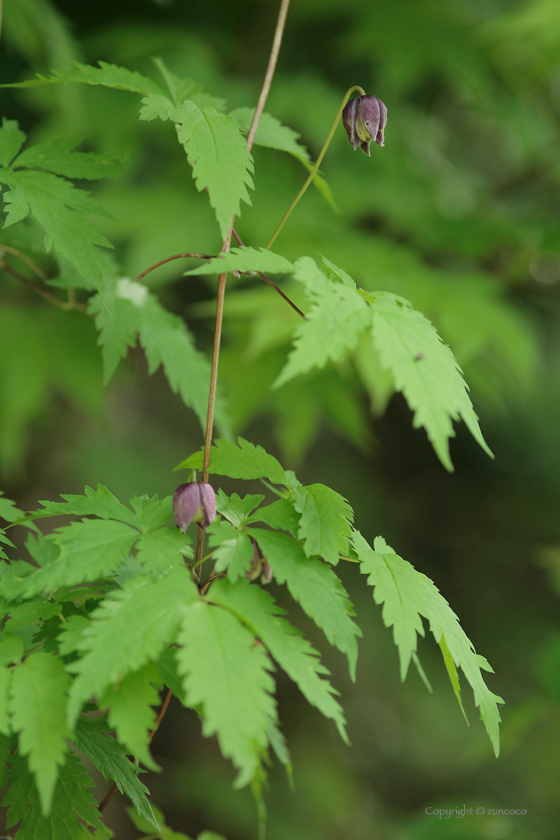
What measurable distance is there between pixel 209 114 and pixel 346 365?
1084 millimetres

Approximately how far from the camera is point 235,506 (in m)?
0.63

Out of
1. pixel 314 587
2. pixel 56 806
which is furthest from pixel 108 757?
pixel 314 587

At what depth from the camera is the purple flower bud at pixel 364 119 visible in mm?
701

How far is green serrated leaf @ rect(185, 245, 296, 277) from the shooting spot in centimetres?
51

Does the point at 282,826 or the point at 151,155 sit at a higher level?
the point at 151,155

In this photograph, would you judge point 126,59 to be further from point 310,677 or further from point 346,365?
point 310,677

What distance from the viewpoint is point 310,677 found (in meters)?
0.48

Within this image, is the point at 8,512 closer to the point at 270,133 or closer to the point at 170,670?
the point at 170,670

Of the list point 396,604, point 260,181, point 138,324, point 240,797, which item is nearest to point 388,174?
point 260,181

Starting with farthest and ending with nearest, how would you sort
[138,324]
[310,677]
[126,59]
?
[126,59]
[138,324]
[310,677]

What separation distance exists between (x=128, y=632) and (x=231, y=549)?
0.35 feet

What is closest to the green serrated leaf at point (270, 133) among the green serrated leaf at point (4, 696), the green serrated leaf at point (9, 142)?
the green serrated leaf at point (9, 142)

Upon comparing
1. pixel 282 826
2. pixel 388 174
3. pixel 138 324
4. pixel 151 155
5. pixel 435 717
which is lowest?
pixel 282 826

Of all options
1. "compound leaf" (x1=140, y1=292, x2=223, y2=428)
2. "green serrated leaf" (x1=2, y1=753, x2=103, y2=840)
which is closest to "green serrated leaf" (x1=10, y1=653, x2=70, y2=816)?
"green serrated leaf" (x1=2, y1=753, x2=103, y2=840)
